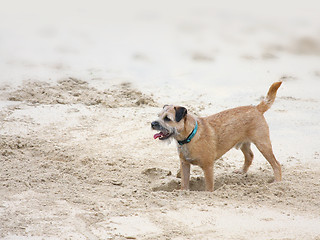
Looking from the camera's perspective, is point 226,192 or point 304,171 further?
point 304,171

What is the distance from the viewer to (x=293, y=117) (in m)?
10.4

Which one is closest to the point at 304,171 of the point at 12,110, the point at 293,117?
the point at 293,117

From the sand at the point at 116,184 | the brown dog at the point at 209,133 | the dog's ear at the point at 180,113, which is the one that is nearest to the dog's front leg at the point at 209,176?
the brown dog at the point at 209,133

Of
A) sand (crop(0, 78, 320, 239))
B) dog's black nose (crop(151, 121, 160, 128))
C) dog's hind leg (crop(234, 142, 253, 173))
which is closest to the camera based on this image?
sand (crop(0, 78, 320, 239))

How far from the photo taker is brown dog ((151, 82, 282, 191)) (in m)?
7.04

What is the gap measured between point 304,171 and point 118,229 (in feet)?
11.8

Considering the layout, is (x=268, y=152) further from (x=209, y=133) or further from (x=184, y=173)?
(x=184, y=173)

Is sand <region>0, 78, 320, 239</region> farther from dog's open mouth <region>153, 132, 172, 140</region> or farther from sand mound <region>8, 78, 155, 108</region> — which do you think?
dog's open mouth <region>153, 132, 172, 140</region>

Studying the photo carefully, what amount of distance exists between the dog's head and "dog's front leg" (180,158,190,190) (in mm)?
466

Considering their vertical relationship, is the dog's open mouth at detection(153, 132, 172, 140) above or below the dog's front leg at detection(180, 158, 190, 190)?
above

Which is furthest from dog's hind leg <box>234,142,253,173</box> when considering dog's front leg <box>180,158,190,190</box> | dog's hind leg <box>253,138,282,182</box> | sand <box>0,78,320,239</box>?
dog's front leg <box>180,158,190,190</box>

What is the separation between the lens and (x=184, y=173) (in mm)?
7328

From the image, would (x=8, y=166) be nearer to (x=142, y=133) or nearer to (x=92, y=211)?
(x=92, y=211)

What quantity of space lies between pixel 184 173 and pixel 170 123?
30.6 inches
